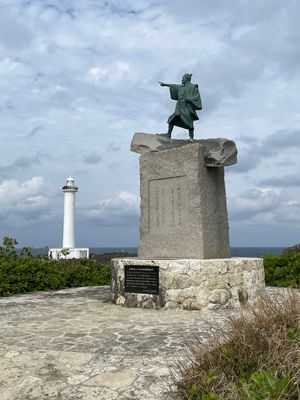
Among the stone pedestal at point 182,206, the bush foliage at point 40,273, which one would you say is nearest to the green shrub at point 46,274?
the bush foliage at point 40,273

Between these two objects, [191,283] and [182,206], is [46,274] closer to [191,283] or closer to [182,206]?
[182,206]

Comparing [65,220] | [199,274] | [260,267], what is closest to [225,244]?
[260,267]

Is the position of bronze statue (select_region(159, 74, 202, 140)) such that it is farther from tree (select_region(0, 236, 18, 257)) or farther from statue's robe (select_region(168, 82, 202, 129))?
tree (select_region(0, 236, 18, 257))

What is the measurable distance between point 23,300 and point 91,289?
6.46ft

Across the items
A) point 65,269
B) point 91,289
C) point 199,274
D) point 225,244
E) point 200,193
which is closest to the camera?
point 199,274

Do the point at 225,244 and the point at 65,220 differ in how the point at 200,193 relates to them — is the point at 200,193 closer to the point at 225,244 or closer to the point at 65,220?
the point at 225,244

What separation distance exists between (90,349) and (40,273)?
5366 mm

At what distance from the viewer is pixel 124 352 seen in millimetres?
4316

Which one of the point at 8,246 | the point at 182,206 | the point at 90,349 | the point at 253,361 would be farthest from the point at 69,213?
the point at 253,361

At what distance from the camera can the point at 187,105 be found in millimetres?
7871

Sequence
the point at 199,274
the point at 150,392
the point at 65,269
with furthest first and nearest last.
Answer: the point at 65,269
the point at 199,274
the point at 150,392

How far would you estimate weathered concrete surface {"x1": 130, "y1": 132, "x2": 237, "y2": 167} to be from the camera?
738 cm

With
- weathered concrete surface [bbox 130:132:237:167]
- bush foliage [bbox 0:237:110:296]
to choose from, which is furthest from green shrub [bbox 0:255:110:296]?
weathered concrete surface [bbox 130:132:237:167]

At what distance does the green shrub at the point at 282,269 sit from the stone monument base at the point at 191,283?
318 cm
